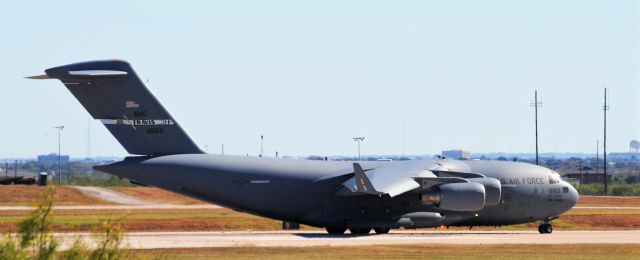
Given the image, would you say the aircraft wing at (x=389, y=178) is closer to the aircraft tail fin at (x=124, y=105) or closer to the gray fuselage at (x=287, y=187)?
the gray fuselage at (x=287, y=187)

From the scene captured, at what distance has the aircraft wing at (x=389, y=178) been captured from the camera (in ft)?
124

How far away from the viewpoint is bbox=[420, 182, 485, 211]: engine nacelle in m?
40.3

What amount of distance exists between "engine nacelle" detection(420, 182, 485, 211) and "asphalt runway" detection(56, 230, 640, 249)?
3.50 ft

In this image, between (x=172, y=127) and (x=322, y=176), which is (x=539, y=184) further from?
(x=172, y=127)

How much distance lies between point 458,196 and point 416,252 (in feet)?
26.7

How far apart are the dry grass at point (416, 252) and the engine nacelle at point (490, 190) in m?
6.57

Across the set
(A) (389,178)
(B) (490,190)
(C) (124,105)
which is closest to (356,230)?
(A) (389,178)

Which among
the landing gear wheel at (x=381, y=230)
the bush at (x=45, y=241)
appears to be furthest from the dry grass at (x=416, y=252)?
the bush at (x=45, y=241)

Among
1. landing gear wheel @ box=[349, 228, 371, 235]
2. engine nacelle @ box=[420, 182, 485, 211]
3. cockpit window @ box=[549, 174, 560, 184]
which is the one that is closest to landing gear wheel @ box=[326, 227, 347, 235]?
landing gear wheel @ box=[349, 228, 371, 235]

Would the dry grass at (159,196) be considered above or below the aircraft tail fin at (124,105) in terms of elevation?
below

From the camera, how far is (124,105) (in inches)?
1548

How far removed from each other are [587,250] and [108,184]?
74.4m

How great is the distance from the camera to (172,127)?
132 feet

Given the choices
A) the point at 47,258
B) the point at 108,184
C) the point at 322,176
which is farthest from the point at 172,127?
the point at 108,184
